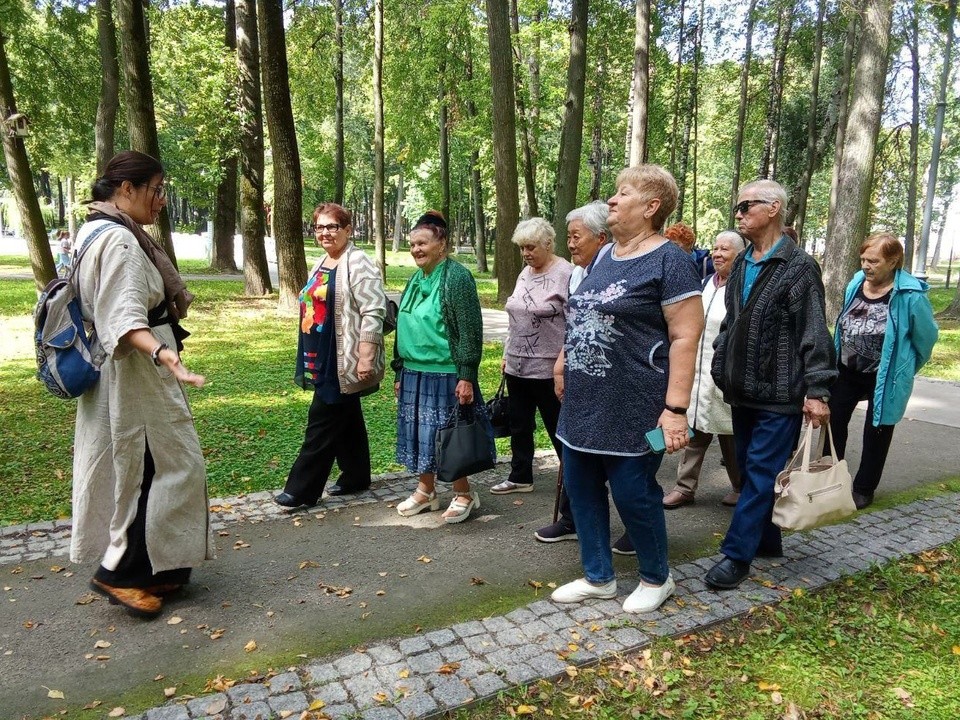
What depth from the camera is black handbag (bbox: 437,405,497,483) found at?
426cm

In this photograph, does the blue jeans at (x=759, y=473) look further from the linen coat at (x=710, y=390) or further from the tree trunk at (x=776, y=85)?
the tree trunk at (x=776, y=85)

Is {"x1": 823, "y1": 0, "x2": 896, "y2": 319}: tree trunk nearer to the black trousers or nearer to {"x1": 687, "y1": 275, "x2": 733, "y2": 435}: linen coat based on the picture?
{"x1": 687, "y1": 275, "x2": 733, "y2": 435}: linen coat

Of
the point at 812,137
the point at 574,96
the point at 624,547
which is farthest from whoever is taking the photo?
the point at 812,137

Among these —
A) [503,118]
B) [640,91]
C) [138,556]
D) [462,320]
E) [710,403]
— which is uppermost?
[640,91]

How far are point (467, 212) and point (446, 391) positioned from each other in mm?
52134

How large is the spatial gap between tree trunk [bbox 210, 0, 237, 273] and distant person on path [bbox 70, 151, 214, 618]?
16090 mm

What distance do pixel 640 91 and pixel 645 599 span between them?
1042 cm

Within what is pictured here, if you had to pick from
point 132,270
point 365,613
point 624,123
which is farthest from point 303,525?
point 624,123

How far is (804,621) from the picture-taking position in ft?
11.4

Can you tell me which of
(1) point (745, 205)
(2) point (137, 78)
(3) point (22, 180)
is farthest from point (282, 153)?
(1) point (745, 205)

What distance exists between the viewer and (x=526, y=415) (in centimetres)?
506

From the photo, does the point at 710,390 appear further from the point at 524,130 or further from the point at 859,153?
the point at 524,130

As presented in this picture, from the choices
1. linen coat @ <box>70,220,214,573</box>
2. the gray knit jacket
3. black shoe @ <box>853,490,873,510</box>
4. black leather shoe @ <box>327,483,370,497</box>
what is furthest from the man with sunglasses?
linen coat @ <box>70,220,214,573</box>

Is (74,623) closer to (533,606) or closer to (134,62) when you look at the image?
(533,606)
